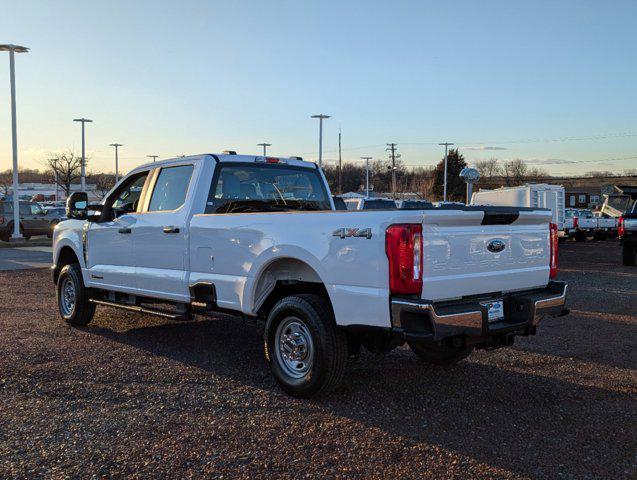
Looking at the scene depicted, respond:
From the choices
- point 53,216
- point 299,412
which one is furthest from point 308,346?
point 53,216

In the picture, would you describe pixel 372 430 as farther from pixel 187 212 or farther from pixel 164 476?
pixel 187 212

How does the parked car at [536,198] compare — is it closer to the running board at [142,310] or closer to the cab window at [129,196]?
the cab window at [129,196]

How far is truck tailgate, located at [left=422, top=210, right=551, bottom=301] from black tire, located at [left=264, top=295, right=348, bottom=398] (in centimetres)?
89

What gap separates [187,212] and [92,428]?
8.12 feet

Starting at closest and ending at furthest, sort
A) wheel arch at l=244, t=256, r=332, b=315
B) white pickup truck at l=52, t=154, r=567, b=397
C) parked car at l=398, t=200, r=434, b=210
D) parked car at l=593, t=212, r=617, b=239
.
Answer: white pickup truck at l=52, t=154, r=567, b=397, parked car at l=398, t=200, r=434, b=210, wheel arch at l=244, t=256, r=332, b=315, parked car at l=593, t=212, r=617, b=239

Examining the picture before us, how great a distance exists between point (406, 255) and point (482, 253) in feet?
2.59

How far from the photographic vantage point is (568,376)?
587cm

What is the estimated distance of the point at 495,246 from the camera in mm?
4930

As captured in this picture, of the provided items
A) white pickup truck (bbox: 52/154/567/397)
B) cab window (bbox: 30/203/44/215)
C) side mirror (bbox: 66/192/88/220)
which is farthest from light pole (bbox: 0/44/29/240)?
white pickup truck (bbox: 52/154/567/397)

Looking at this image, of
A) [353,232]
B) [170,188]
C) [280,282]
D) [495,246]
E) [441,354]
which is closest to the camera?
[353,232]

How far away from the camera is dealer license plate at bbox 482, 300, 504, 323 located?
4.87 m

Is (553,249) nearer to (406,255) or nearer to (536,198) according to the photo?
(406,255)

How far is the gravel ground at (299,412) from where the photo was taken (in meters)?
3.85

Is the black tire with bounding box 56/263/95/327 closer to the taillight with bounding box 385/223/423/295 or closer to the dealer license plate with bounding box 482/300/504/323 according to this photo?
the taillight with bounding box 385/223/423/295
